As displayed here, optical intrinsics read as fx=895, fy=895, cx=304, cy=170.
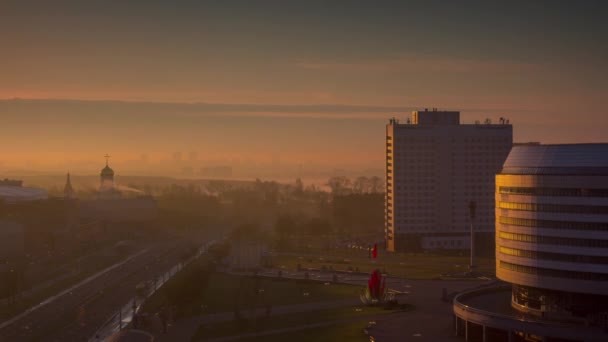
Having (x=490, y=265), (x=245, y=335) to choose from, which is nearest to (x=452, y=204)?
(x=490, y=265)

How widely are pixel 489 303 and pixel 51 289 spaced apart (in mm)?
54872

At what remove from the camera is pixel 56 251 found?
5719 inches

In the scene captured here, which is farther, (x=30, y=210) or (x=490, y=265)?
(x=30, y=210)

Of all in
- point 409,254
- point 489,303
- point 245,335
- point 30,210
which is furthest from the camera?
point 30,210

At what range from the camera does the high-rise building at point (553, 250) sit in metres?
76.4

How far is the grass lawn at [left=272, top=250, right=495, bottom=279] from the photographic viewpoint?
132337 mm

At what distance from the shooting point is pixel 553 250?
79.1m

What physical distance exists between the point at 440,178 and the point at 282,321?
321 feet

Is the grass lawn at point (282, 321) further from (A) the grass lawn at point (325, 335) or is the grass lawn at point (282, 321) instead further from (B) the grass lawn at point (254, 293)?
(B) the grass lawn at point (254, 293)

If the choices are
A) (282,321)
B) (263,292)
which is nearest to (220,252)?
(263,292)

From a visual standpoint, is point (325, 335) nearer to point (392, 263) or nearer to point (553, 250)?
point (553, 250)

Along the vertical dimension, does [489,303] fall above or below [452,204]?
below

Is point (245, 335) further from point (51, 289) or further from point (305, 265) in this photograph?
point (305, 265)

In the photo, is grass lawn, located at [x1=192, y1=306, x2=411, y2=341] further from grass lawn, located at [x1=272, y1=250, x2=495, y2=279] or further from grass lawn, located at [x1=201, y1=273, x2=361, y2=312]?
grass lawn, located at [x1=272, y1=250, x2=495, y2=279]
